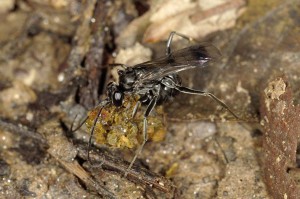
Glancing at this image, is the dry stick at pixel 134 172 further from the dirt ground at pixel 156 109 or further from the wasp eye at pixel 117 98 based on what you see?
the wasp eye at pixel 117 98

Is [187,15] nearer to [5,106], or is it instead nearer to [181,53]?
[181,53]

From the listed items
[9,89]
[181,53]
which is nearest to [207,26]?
[181,53]

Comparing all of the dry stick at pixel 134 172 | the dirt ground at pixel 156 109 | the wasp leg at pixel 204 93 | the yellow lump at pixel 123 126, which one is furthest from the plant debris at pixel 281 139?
the yellow lump at pixel 123 126

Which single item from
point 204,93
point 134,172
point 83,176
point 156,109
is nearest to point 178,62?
point 204,93

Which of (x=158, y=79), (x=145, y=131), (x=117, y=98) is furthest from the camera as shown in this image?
(x=158, y=79)

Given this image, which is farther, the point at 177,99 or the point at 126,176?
the point at 177,99

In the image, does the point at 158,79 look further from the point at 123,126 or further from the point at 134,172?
the point at 134,172

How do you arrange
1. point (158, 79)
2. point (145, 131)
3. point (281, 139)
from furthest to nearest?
point (158, 79), point (145, 131), point (281, 139)
